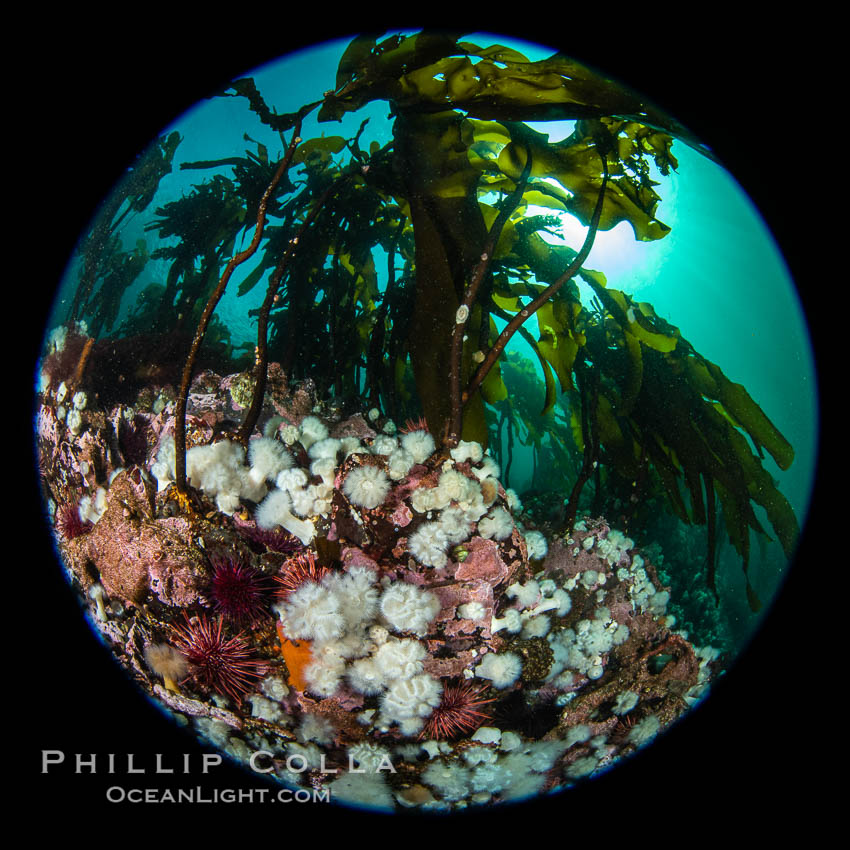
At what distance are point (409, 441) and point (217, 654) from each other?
3.48ft

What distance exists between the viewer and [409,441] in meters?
1.36

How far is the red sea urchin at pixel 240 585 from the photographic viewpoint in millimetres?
1352

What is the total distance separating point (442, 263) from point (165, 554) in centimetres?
152

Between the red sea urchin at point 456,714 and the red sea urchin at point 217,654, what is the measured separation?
26.2 inches

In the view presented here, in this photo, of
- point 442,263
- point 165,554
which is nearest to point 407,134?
point 442,263

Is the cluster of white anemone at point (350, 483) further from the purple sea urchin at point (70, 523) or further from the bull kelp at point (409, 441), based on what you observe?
the purple sea urchin at point (70, 523)

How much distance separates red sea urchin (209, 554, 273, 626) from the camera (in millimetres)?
1352

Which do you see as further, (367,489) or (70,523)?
(70,523)

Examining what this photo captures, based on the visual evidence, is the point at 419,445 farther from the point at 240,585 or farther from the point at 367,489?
the point at 240,585

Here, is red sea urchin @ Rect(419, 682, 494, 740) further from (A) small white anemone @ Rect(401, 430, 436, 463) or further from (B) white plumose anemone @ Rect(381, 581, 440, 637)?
(A) small white anemone @ Rect(401, 430, 436, 463)

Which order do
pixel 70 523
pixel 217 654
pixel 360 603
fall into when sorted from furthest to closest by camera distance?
pixel 70 523 < pixel 217 654 < pixel 360 603

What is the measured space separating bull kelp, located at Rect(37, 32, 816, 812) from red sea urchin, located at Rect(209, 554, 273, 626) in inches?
0.4

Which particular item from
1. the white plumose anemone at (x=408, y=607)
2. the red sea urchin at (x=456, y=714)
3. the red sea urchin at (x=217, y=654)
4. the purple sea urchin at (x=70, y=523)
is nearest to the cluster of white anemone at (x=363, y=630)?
the white plumose anemone at (x=408, y=607)

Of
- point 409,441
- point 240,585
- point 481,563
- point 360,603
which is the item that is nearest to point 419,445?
point 409,441
